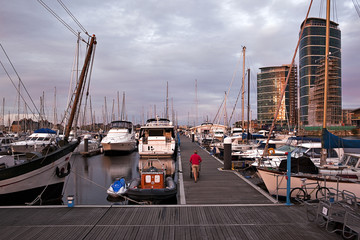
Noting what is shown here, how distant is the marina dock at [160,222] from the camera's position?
638 centimetres

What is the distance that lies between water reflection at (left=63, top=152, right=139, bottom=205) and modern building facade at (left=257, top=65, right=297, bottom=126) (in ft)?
508

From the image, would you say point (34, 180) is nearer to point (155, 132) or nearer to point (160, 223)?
point (160, 223)

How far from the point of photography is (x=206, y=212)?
804cm

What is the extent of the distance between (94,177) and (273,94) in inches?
6635

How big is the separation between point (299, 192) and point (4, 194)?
499 inches

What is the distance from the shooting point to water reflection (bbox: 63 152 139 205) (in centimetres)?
1481

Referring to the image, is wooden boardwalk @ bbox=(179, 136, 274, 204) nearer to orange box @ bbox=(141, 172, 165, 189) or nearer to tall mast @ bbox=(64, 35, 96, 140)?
orange box @ bbox=(141, 172, 165, 189)

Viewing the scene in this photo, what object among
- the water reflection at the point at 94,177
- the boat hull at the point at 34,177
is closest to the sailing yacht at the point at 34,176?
the boat hull at the point at 34,177

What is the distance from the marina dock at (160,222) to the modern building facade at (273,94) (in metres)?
169

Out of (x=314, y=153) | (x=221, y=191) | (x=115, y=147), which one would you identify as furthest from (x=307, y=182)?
(x=115, y=147)

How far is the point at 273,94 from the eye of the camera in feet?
565

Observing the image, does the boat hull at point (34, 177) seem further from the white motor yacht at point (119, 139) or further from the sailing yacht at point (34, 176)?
the white motor yacht at point (119, 139)

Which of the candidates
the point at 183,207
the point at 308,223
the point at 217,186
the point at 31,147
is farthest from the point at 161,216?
the point at 31,147

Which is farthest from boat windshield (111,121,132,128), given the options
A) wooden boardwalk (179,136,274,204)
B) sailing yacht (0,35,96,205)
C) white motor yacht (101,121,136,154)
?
wooden boardwalk (179,136,274,204)
